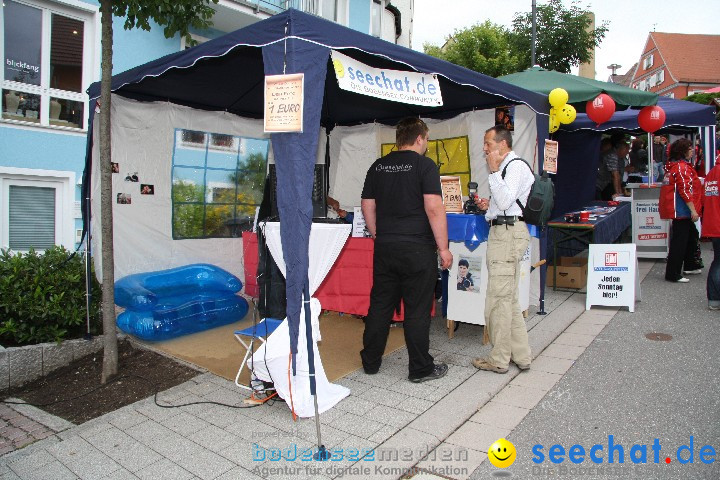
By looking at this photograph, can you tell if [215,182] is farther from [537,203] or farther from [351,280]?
[537,203]

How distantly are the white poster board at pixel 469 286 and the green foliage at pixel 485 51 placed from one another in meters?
22.6

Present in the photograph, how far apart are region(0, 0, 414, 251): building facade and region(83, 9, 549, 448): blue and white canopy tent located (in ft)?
8.50

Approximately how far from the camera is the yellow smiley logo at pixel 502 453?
272cm

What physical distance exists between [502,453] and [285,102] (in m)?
2.36

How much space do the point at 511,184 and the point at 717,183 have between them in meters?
3.46

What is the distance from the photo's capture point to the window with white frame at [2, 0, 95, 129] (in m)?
6.73

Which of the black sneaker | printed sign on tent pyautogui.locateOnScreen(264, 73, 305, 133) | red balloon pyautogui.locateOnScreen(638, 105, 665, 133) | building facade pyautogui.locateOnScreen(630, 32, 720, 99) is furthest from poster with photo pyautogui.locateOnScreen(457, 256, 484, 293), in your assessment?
building facade pyautogui.locateOnScreen(630, 32, 720, 99)

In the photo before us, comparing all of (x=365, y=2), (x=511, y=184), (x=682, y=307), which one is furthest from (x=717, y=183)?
(x=365, y=2)

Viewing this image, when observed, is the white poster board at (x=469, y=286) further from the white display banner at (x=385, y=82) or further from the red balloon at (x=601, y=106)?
the red balloon at (x=601, y=106)

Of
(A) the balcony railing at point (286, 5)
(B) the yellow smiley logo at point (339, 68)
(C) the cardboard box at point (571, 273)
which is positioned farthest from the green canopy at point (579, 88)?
(A) the balcony railing at point (286, 5)

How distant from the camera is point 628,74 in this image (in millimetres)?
61875

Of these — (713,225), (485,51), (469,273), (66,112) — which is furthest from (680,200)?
(485,51)

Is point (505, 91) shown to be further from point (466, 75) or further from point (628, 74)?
point (628, 74)

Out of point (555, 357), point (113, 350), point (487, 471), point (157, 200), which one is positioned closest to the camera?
point (487, 471)
